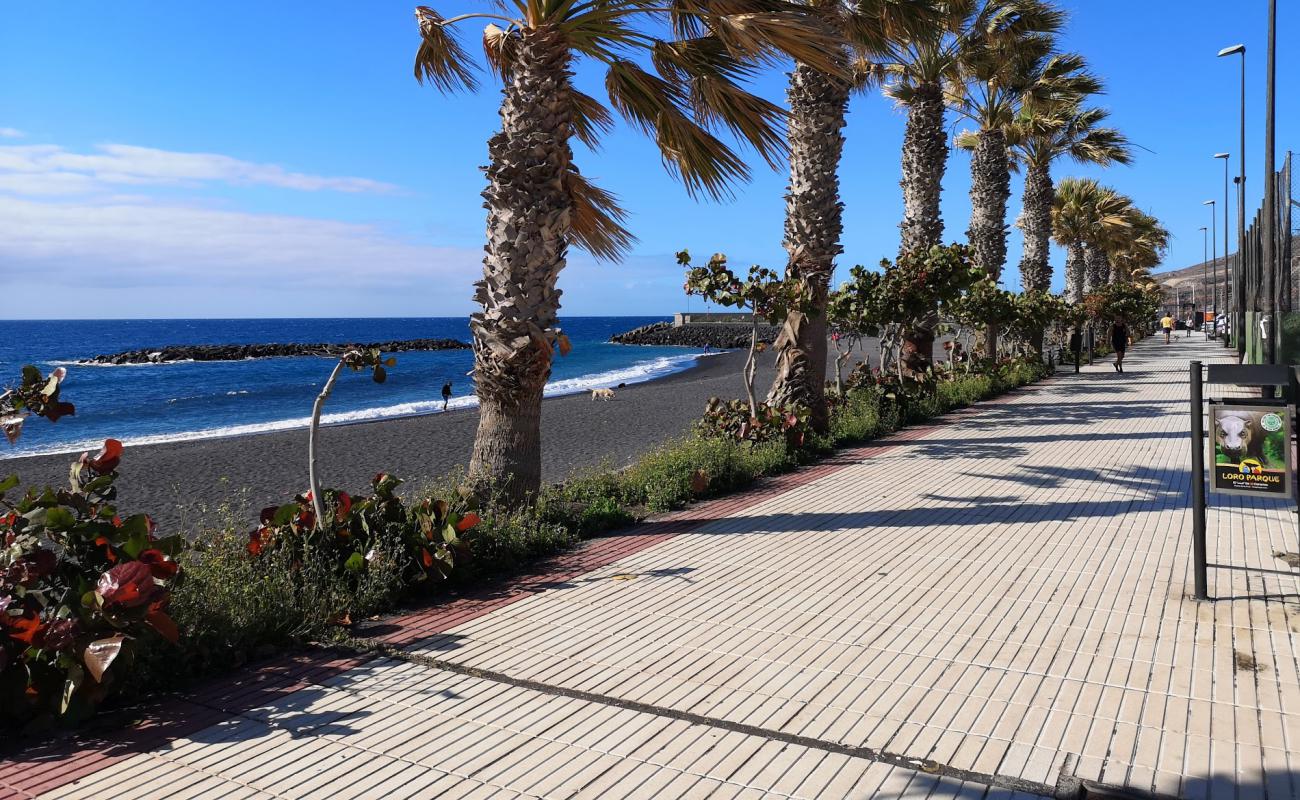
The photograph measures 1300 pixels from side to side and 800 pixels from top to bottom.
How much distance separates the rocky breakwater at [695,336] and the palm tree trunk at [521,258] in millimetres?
68977

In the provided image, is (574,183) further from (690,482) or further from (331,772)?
(331,772)

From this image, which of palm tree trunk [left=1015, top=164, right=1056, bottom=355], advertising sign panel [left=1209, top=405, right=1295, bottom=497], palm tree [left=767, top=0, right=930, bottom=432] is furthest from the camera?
palm tree trunk [left=1015, top=164, right=1056, bottom=355]

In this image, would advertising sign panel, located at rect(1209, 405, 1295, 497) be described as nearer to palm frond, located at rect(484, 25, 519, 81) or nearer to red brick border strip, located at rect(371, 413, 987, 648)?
red brick border strip, located at rect(371, 413, 987, 648)

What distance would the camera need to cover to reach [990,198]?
2083 centimetres

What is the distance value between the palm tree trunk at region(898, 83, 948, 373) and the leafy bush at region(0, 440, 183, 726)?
14.2 metres

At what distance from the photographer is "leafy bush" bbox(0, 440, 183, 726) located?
137 inches

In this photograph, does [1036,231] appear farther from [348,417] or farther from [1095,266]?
[348,417]

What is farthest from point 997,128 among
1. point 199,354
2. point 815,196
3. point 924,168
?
point 199,354

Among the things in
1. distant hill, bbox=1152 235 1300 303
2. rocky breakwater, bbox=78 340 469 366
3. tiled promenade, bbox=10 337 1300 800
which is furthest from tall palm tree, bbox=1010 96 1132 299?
distant hill, bbox=1152 235 1300 303

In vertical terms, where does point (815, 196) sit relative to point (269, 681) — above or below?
above

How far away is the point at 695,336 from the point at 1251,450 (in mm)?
82732

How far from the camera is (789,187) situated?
11.9 m

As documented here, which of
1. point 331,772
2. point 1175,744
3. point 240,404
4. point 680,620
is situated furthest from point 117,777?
point 240,404

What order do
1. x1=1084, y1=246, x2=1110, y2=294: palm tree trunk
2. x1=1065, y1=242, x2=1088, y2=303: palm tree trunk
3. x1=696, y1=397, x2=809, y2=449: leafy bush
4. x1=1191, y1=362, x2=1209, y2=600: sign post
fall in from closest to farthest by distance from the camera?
x1=1191, y1=362, x2=1209, y2=600: sign post < x1=696, y1=397, x2=809, y2=449: leafy bush < x1=1065, y1=242, x2=1088, y2=303: palm tree trunk < x1=1084, y1=246, x2=1110, y2=294: palm tree trunk
